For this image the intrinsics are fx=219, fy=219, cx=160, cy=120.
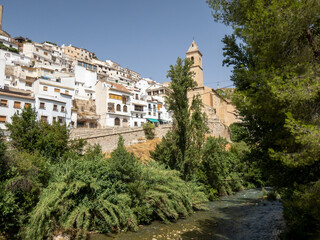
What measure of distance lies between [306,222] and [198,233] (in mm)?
5363

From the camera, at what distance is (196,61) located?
55.1 m

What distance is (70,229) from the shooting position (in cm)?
1130

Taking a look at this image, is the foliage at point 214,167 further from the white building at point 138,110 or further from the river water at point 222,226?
the white building at point 138,110

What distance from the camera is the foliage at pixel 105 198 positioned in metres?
11.2

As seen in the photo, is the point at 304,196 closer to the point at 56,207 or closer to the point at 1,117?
the point at 56,207

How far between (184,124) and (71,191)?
1106 cm

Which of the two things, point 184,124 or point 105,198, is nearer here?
point 105,198

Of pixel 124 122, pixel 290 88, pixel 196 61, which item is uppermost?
pixel 196 61

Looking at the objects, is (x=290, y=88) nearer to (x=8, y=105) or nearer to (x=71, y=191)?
(x=71, y=191)

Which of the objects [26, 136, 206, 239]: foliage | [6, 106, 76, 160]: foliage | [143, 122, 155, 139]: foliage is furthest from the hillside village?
[26, 136, 206, 239]: foliage

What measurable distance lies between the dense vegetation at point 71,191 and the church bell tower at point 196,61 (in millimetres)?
41821

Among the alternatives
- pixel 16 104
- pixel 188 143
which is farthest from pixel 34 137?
pixel 16 104

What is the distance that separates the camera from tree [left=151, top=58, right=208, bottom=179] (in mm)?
19812

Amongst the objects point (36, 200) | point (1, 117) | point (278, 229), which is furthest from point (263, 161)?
point (1, 117)
